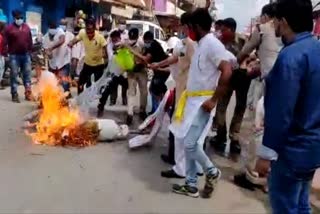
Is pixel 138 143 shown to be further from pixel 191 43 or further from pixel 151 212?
pixel 151 212

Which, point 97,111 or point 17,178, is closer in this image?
point 17,178

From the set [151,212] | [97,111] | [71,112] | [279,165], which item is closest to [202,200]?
[151,212]

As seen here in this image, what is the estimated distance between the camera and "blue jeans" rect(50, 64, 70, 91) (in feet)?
40.3

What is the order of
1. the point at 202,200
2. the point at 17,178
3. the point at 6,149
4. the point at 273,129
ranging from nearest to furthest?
1. the point at 273,129
2. the point at 202,200
3. the point at 17,178
4. the point at 6,149

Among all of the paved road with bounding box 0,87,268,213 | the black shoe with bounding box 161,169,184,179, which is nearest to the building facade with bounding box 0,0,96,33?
the paved road with bounding box 0,87,268,213

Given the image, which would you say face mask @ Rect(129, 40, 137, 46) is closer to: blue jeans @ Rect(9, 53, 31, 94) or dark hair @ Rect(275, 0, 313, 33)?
blue jeans @ Rect(9, 53, 31, 94)

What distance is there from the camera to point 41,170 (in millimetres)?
6570

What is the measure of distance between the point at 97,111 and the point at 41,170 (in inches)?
150

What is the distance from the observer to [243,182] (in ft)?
21.0

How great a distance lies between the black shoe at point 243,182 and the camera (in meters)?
6.29

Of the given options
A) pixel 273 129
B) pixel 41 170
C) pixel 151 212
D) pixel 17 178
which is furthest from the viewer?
pixel 41 170

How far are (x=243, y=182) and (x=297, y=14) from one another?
3.34 meters

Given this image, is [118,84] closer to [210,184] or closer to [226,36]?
[226,36]

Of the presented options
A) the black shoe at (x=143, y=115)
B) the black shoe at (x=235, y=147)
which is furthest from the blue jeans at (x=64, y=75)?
the black shoe at (x=235, y=147)
